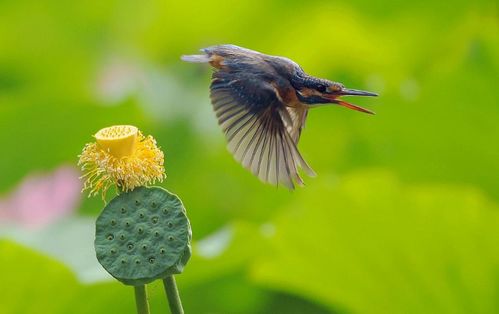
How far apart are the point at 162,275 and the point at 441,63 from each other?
175 cm

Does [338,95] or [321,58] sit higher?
[338,95]

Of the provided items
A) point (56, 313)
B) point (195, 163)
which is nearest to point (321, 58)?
point (195, 163)

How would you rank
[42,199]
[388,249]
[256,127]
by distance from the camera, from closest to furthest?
[256,127] < [388,249] < [42,199]

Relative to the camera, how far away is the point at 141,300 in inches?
26.2

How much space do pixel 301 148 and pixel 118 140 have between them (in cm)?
138

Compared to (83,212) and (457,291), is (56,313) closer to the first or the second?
(457,291)

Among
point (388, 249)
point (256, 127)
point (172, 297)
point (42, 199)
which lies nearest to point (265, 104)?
point (256, 127)

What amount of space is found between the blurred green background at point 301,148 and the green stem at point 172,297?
0.27 meters

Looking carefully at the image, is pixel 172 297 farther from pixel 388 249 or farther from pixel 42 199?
pixel 42 199

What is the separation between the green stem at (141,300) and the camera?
2.16ft

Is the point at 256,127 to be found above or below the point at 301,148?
above

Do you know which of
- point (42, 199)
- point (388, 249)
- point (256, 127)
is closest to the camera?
point (256, 127)

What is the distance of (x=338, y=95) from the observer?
686 millimetres

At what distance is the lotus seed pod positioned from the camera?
653 millimetres
